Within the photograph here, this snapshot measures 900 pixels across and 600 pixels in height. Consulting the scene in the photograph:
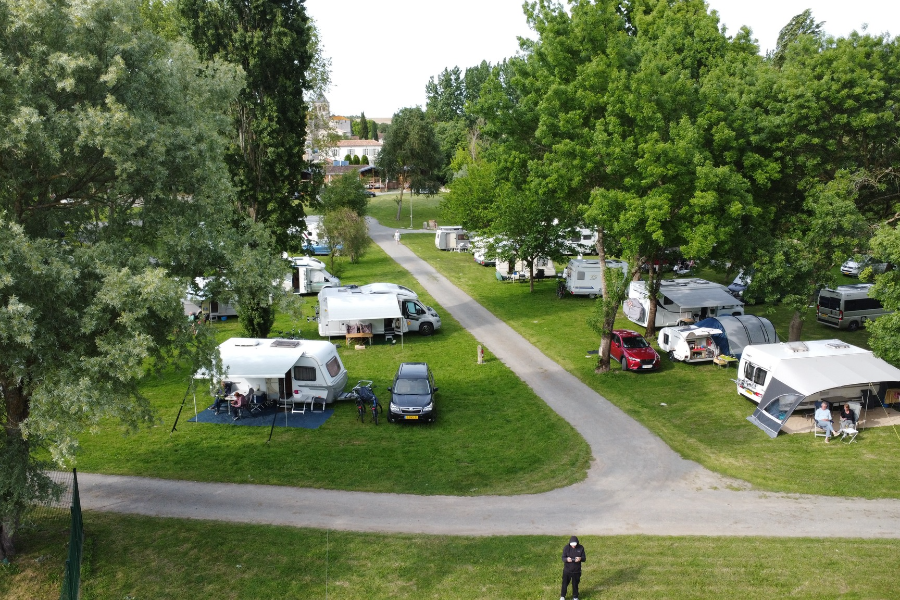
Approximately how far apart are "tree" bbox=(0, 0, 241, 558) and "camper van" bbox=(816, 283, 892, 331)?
90.6 feet

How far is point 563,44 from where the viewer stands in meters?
21.6

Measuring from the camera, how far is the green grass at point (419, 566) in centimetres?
1059

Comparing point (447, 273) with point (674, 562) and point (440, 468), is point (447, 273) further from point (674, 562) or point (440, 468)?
point (674, 562)

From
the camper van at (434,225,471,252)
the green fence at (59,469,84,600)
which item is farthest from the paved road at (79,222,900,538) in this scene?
the camper van at (434,225,471,252)

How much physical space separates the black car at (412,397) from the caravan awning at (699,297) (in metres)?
12.9

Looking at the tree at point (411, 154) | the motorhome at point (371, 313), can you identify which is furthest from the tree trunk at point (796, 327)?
the tree at point (411, 154)

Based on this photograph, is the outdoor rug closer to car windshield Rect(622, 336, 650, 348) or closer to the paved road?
the paved road

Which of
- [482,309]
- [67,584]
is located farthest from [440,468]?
[482,309]

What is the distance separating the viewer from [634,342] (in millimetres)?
23234

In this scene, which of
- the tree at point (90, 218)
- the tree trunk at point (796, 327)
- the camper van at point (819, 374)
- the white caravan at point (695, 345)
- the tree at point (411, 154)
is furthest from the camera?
the tree at point (411, 154)

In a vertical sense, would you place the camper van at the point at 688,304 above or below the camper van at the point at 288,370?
above

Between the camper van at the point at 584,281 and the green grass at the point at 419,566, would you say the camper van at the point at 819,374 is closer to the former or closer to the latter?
the green grass at the point at 419,566

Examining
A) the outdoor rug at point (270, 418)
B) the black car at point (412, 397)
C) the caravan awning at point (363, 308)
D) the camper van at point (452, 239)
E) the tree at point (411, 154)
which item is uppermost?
the tree at point (411, 154)

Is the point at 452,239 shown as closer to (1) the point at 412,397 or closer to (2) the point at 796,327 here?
(2) the point at 796,327
